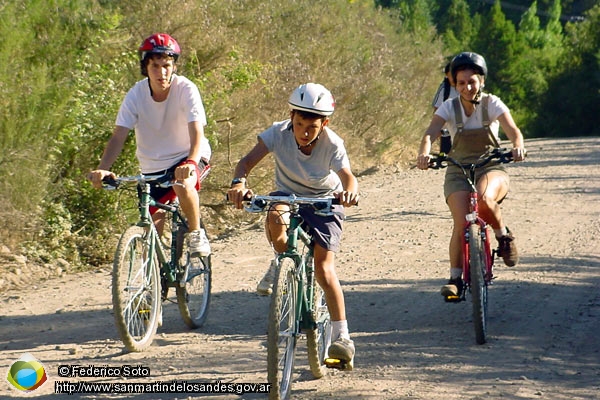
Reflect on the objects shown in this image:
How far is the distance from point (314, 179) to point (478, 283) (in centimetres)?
157

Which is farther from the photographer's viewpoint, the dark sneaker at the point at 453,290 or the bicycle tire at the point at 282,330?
the dark sneaker at the point at 453,290

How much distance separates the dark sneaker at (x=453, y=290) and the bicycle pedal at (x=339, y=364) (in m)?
1.78

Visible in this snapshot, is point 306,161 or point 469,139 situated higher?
point 469,139

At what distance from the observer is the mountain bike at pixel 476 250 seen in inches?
273

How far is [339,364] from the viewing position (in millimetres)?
5836

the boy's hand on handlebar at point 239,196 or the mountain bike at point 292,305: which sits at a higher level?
the boy's hand on handlebar at point 239,196

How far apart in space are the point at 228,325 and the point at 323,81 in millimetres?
13166

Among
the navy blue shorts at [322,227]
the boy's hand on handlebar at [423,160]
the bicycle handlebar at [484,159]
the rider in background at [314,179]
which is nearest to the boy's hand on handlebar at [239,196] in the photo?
the rider in background at [314,179]

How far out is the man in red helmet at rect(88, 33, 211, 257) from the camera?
277 inches

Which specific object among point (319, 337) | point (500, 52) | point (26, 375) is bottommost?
point (26, 375)

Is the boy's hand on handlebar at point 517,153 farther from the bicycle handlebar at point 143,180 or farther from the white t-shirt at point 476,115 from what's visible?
the bicycle handlebar at point 143,180

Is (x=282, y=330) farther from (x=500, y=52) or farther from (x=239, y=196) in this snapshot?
(x=500, y=52)

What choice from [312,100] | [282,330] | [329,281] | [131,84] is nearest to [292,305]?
[282,330]

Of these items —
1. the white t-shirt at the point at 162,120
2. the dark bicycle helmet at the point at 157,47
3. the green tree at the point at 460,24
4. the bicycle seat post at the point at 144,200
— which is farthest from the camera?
the green tree at the point at 460,24
